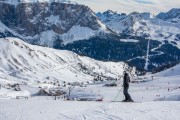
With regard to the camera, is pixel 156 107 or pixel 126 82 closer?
pixel 156 107

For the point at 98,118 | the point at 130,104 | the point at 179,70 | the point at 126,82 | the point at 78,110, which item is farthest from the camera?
the point at 179,70

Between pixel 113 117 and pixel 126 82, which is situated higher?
pixel 126 82

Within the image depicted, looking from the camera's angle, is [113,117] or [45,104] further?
[45,104]

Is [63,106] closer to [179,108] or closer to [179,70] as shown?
[179,108]

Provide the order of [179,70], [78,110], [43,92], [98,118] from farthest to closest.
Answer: [179,70] → [43,92] → [78,110] → [98,118]

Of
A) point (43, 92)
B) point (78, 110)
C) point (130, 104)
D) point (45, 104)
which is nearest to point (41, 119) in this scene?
point (78, 110)

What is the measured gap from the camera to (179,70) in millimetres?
177750

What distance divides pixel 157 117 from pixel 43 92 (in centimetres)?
11159

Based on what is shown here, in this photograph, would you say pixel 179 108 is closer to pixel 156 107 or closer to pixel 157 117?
pixel 156 107

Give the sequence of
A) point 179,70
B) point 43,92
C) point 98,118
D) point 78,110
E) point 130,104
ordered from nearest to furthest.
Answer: point 98,118, point 78,110, point 130,104, point 43,92, point 179,70

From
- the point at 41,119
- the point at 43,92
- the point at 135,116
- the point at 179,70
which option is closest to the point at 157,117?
the point at 135,116

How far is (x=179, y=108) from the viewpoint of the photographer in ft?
123

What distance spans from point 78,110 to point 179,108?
8508mm

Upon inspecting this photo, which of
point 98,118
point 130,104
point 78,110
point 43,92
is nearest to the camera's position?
point 98,118
